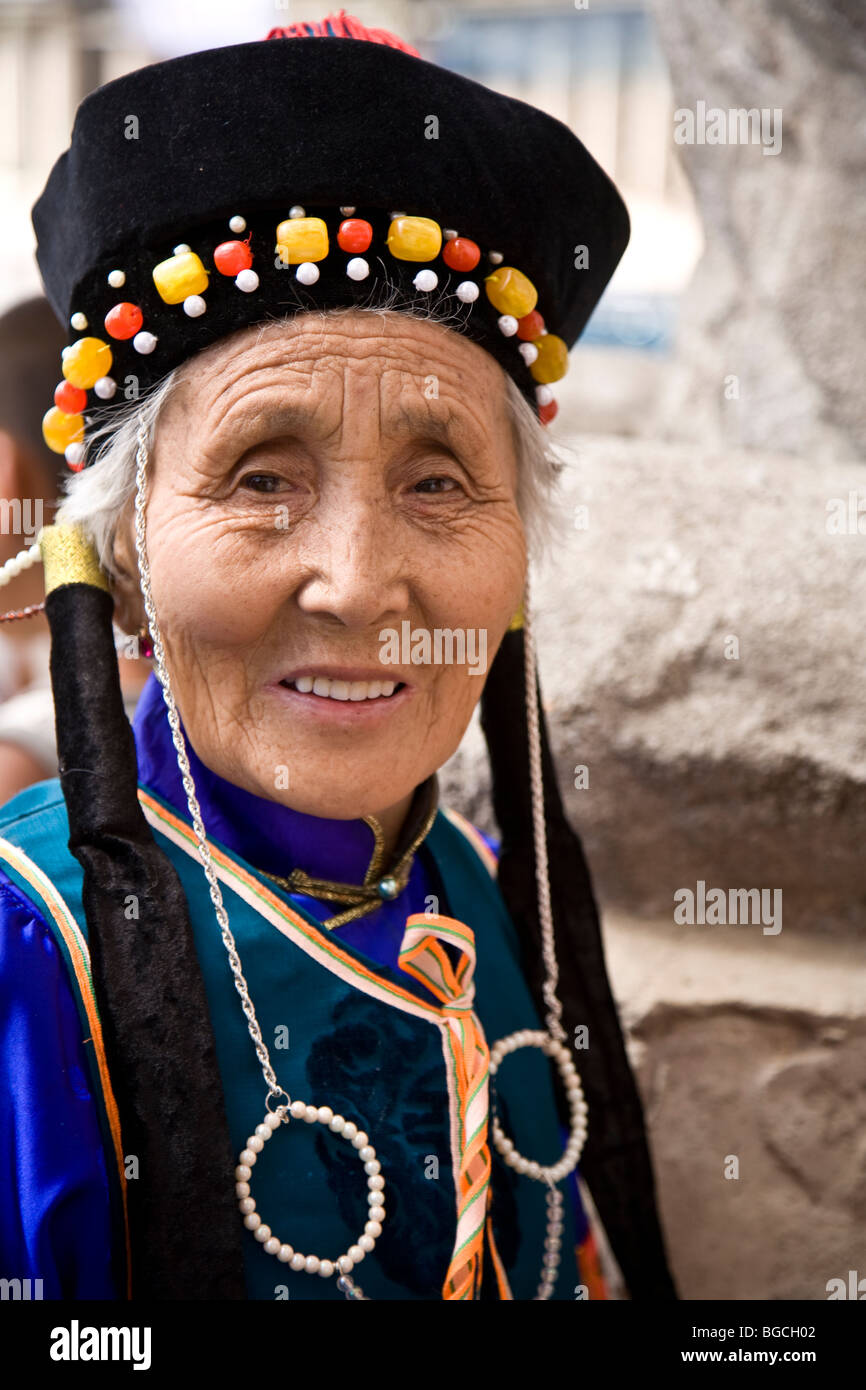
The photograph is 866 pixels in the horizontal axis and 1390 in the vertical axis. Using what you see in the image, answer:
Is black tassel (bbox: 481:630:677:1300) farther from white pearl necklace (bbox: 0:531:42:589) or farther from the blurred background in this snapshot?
white pearl necklace (bbox: 0:531:42:589)

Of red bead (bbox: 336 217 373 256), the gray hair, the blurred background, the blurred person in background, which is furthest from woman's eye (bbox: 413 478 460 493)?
the blurred person in background

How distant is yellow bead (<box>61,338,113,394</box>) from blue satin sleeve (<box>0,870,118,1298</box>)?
0.51m

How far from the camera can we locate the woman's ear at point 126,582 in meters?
1.32

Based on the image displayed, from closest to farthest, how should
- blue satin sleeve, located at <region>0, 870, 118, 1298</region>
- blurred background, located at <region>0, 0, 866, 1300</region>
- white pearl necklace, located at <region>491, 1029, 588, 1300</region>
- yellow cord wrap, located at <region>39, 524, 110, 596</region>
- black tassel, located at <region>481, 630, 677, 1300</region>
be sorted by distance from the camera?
blue satin sleeve, located at <region>0, 870, 118, 1298</region> < yellow cord wrap, located at <region>39, 524, 110, 596</region> < white pearl necklace, located at <region>491, 1029, 588, 1300</region> < black tassel, located at <region>481, 630, 677, 1300</region> < blurred background, located at <region>0, 0, 866, 1300</region>

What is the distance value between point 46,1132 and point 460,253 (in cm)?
92

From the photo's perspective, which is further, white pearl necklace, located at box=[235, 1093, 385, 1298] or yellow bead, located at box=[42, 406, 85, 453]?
yellow bead, located at box=[42, 406, 85, 453]

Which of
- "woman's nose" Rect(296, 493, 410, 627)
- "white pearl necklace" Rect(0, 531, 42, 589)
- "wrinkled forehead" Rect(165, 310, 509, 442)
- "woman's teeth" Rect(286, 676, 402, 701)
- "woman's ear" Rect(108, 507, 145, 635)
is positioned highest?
"wrinkled forehead" Rect(165, 310, 509, 442)

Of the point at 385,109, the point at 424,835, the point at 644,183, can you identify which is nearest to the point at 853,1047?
the point at 424,835

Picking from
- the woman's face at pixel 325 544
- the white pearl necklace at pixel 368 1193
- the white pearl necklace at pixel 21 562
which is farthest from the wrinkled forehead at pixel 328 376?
the white pearl necklace at pixel 368 1193

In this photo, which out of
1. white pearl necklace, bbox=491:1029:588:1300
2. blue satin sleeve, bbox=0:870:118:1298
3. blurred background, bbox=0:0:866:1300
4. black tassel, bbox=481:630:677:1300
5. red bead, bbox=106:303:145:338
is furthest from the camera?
blurred background, bbox=0:0:866:1300

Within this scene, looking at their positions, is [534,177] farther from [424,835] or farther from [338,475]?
[424,835]

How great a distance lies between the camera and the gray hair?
4.05ft

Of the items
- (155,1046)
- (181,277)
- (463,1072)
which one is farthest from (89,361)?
(463,1072)

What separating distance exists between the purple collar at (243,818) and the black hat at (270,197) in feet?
1.20
